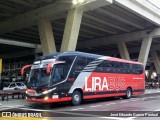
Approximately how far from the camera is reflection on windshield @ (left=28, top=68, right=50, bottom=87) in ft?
58.8

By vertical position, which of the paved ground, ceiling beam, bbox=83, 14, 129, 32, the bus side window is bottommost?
the paved ground

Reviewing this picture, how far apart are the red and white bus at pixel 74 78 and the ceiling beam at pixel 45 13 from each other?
17.2 feet

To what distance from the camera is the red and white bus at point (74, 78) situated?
58.5 feet

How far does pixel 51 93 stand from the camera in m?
17.6

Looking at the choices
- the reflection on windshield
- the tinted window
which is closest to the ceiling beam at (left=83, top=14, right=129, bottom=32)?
the tinted window

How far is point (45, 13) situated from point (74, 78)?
400 inches

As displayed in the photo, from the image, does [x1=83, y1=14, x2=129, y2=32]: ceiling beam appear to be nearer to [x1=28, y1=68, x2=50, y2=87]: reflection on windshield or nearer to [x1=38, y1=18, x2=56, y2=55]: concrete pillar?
[x1=38, y1=18, x2=56, y2=55]: concrete pillar

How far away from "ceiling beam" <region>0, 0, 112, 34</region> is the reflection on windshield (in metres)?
8.85

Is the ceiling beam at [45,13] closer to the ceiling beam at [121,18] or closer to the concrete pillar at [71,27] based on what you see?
the concrete pillar at [71,27]

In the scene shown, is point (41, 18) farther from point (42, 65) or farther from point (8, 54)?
point (8, 54)

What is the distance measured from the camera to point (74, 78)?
63.5 feet

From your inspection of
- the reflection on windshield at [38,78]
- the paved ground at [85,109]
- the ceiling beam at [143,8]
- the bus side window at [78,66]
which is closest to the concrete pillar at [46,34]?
the ceiling beam at [143,8]

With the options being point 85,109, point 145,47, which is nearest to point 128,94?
point 85,109

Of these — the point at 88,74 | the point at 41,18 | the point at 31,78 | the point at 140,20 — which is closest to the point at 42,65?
the point at 31,78
